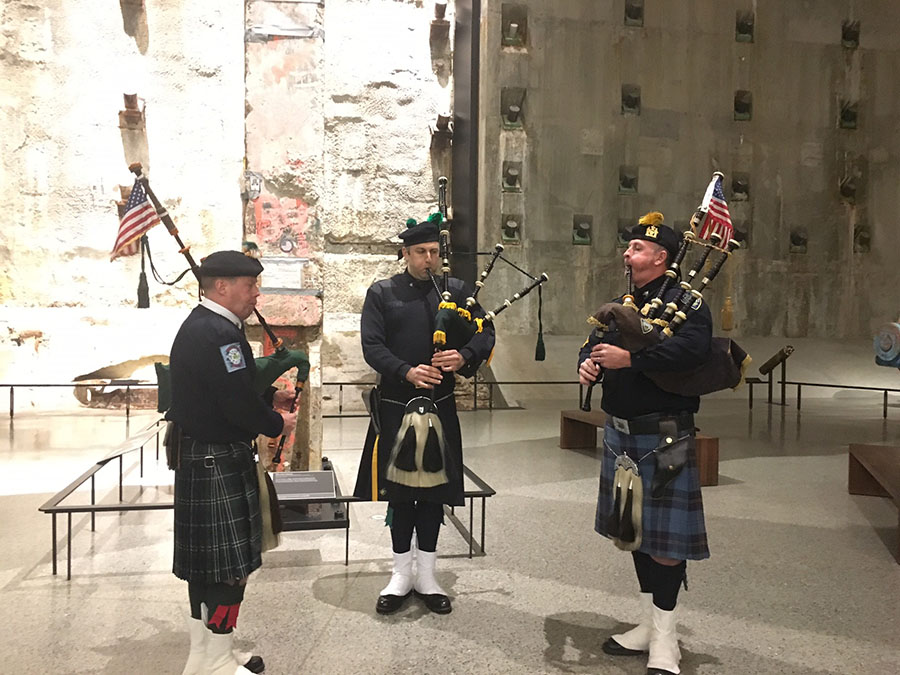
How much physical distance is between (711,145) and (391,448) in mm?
11561

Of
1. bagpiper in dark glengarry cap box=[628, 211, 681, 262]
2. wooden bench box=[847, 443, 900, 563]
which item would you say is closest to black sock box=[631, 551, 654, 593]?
bagpiper in dark glengarry cap box=[628, 211, 681, 262]

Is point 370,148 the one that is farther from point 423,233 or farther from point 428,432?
point 428,432

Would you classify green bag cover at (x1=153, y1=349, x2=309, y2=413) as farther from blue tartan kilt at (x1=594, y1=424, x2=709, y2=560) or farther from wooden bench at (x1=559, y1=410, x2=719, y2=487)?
wooden bench at (x1=559, y1=410, x2=719, y2=487)

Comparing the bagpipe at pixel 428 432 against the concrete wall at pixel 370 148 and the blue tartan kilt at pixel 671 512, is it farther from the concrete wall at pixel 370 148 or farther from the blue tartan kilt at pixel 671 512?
the concrete wall at pixel 370 148

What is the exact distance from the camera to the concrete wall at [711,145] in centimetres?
1275

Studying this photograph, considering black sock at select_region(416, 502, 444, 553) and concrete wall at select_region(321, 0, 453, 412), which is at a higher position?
concrete wall at select_region(321, 0, 453, 412)

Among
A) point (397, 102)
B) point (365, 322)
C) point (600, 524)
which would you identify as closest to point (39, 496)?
point (365, 322)

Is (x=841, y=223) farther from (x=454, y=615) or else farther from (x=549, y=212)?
(x=454, y=615)

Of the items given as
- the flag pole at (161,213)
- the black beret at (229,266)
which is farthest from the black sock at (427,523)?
the flag pole at (161,213)

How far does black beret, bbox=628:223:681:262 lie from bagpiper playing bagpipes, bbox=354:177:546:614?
70cm

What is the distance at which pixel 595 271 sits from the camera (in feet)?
42.9

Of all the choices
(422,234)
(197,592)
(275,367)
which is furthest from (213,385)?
(422,234)

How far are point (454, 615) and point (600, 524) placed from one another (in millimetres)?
981

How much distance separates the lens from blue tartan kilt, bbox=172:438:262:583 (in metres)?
2.93
